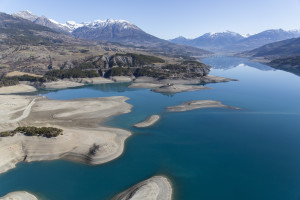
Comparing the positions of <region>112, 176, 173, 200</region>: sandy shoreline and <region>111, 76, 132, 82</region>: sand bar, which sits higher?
<region>111, 76, 132, 82</region>: sand bar

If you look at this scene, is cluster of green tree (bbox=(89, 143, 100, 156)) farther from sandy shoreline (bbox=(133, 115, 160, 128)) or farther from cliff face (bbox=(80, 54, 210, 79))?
cliff face (bbox=(80, 54, 210, 79))

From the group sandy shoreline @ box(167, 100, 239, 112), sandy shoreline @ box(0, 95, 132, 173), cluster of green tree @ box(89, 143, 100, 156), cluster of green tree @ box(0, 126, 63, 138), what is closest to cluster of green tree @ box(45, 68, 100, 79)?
sandy shoreline @ box(0, 95, 132, 173)

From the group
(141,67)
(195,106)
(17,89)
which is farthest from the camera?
(141,67)

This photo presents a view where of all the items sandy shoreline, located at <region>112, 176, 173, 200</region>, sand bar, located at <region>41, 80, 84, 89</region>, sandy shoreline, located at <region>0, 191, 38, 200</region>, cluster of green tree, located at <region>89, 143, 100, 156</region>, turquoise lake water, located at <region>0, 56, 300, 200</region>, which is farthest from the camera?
sand bar, located at <region>41, 80, 84, 89</region>

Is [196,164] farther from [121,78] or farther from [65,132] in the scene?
[121,78]

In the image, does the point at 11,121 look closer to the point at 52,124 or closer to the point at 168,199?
the point at 52,124

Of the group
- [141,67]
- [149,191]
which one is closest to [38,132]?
[149,191]

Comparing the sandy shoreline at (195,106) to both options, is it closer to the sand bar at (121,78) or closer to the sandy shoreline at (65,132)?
the sandy shoreline at (65,132)

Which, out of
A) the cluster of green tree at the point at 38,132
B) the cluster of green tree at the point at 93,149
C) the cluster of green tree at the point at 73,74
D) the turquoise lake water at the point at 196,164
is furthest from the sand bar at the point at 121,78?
the cluster of green tree at the point at 93,149
